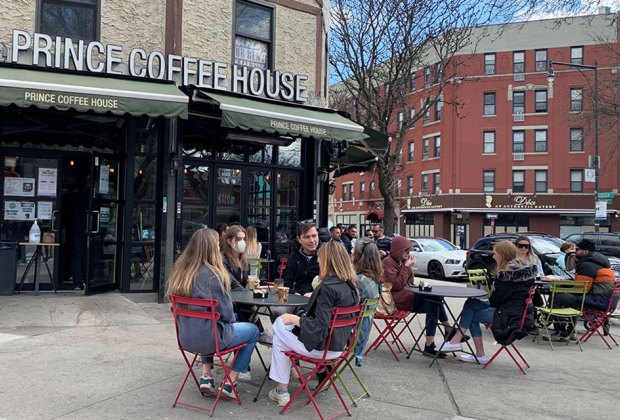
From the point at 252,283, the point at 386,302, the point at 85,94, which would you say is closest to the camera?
the point at 252,283

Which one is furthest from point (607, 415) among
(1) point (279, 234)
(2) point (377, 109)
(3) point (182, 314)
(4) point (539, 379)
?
(2) point (377, 109)

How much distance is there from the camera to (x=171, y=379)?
16.4 feet

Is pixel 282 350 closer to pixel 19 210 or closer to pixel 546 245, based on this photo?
pixel 19 210

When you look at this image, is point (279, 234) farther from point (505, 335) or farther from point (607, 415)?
point (607, 415)

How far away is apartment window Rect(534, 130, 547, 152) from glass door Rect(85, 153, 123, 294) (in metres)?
35.1

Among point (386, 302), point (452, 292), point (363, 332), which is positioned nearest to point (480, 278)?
point (452, 292)

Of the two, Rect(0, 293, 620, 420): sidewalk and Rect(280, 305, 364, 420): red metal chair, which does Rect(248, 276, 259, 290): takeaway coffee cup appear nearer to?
Rect(0, 293, 620, 420): sidewalk

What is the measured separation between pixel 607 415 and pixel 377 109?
15.6 m

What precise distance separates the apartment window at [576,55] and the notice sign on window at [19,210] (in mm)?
38197

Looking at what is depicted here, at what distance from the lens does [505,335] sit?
18.7 ft

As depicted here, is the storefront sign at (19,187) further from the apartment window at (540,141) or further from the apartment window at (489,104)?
the apartment window at (540,141)

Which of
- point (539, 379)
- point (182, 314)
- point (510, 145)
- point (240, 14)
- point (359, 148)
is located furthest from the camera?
point (510, 145)

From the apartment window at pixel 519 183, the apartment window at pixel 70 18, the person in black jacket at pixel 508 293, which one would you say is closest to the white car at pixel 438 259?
the person in black jacket at pixel 508 293

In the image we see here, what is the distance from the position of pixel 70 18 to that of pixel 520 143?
116 ft
